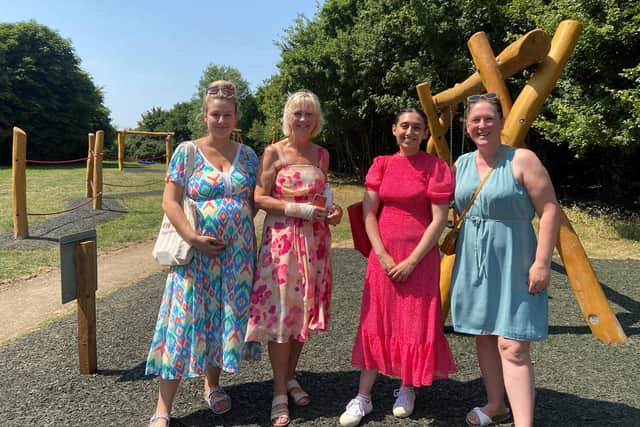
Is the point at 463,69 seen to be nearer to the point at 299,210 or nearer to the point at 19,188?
the point at 19,188

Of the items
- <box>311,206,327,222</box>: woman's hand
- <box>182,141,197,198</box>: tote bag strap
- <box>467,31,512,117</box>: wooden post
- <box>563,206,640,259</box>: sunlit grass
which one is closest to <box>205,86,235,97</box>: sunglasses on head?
<box>182,141,197,198</box>: tote bag strap

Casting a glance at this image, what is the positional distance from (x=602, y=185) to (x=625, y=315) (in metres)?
9.30

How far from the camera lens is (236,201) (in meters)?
2.67

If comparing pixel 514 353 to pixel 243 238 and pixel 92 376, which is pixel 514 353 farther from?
pixel 92 376

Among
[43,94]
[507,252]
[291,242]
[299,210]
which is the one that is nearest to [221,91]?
[299,210]

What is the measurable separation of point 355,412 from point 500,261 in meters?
1.19

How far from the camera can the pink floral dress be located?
8.84ft

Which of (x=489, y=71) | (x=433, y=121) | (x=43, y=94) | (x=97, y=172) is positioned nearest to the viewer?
(x=489, y=71)

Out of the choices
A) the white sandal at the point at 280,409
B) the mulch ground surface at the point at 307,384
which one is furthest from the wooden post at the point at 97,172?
the white sandal at the point at 280,409

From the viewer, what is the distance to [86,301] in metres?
3.38

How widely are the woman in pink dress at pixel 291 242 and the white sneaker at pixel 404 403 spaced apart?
64cm

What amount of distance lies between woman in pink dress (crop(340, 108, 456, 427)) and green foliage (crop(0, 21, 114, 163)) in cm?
3414

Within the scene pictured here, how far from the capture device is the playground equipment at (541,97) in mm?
3209

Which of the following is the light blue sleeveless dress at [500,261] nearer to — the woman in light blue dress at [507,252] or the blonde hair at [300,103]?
the woman in light blue dress at [507,252]
